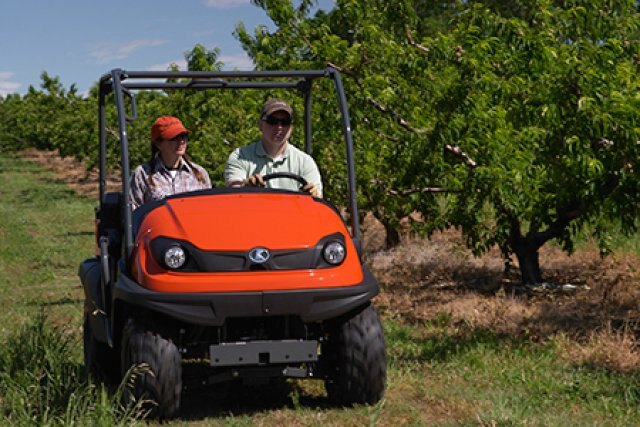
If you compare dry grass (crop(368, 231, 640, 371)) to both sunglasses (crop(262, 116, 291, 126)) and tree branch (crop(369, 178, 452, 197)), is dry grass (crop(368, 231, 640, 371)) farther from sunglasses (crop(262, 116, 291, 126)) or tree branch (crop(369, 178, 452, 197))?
sunglasses (crop(262, 116, 291, 126))

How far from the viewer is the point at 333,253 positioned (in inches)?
200

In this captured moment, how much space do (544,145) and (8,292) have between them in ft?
23.3

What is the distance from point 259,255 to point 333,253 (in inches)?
15.8

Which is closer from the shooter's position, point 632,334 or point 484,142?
point 632,334

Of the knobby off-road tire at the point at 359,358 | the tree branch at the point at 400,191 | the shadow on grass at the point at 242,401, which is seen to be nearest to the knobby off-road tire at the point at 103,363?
the shadow on grass at the point at 242,401

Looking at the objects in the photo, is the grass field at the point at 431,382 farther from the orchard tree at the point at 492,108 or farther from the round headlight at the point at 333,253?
the orchard tree at the point at 492,108

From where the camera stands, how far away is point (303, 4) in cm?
1136

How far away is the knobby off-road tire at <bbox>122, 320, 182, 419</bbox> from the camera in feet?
16.3

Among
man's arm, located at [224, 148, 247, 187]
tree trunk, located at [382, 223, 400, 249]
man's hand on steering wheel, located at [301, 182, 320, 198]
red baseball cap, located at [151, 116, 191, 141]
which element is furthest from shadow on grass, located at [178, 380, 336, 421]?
tree trunk, located at [382, 223, 400, 249]

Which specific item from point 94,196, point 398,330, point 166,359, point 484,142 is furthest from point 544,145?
point 94,196

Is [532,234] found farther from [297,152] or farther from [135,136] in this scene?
[135,136]

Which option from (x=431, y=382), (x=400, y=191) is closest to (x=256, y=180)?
(x=431, y=382)

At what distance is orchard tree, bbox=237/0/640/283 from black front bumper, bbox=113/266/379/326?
2830 millimetres

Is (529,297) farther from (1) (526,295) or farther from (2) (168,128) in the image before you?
(2) (168,128)
